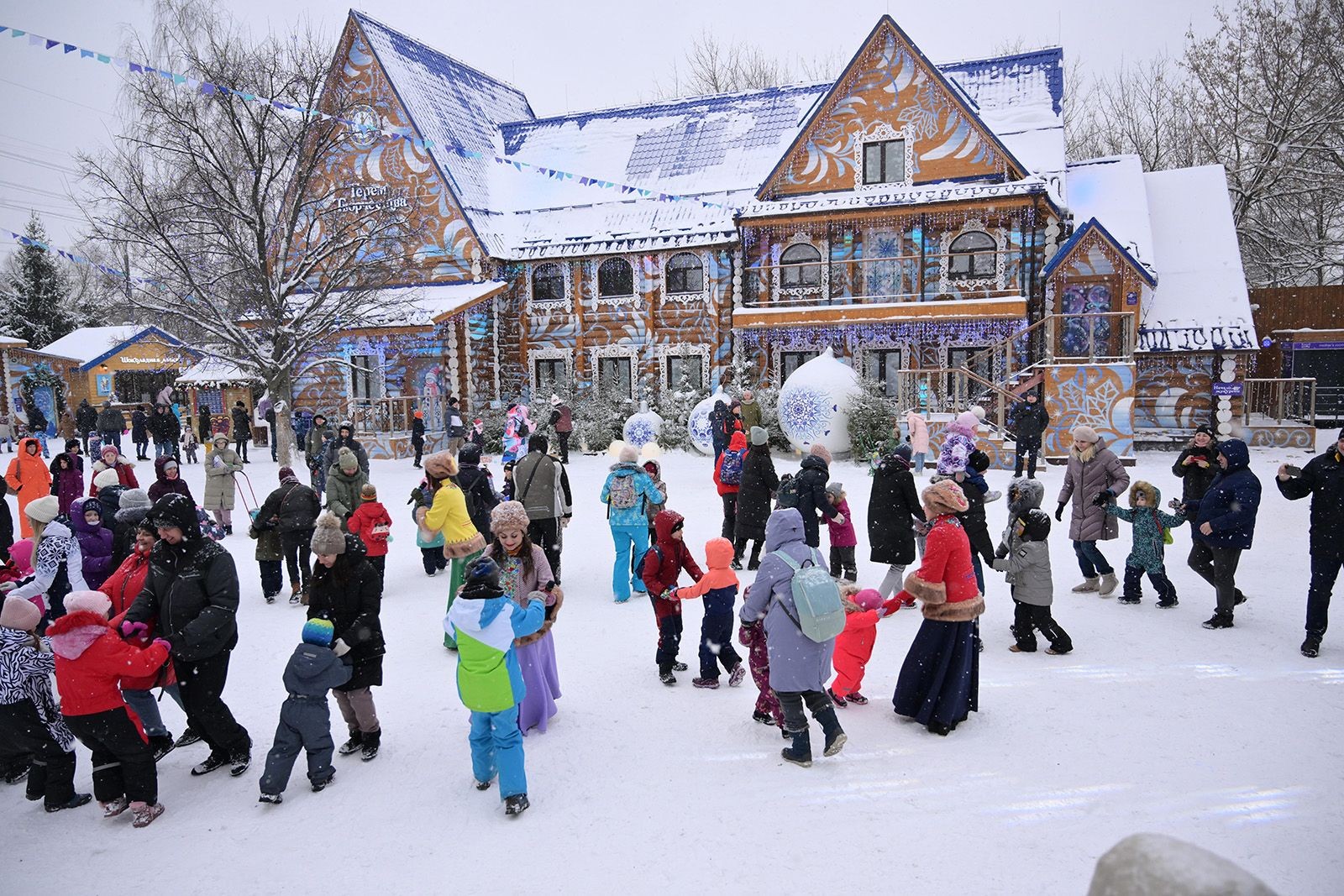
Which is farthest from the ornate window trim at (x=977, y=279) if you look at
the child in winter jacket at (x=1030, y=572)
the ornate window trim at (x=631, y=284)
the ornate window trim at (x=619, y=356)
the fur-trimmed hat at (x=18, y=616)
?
the fur-trimmed hat at (x=18, y=616)

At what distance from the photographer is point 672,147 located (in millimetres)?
23688

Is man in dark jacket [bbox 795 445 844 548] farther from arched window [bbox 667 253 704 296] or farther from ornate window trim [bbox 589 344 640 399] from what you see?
arched window [bbox 667 253 704 296]

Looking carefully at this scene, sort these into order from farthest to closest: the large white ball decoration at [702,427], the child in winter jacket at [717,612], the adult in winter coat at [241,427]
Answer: the adult in winter coat at [241,427]
the large white ball decoration at [702,427]
the child in winter jacket at [717,612]

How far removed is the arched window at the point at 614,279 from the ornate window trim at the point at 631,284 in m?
0.02

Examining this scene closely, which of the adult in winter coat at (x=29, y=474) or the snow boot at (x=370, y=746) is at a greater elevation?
the adult in winter coat at (x=29, y=474)

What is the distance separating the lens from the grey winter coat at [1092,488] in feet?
24.8

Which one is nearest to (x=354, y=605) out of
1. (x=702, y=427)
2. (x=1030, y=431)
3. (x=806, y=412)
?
(x=1030, y=431)

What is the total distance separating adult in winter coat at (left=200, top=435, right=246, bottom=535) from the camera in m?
10.7

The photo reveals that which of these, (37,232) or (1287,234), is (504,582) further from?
(37,232)

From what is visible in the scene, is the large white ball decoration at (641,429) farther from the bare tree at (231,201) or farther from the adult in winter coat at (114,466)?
the adult in winter coat at (114,466)

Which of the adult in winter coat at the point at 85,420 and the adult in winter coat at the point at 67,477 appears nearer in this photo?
the adult in winter coat at the point at 67,477

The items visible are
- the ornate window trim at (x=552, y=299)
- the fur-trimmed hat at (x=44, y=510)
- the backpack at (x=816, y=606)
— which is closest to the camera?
the backpack at (x=816, y=606)

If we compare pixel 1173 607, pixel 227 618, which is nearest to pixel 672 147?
pixel 1173 607

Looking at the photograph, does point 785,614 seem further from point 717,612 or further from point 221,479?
point 221,479
